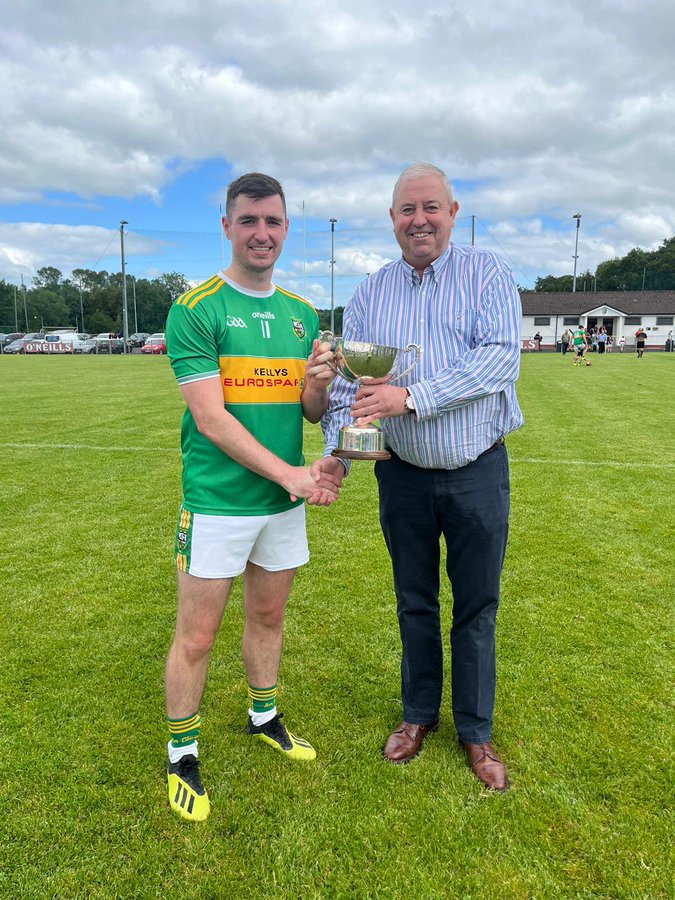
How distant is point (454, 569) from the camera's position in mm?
2525

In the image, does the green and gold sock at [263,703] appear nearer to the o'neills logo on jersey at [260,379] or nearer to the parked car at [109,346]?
the o'neills logo on jersey at [260,379]

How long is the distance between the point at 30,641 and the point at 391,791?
2.25m

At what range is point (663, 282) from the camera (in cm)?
8850

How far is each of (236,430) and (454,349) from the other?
847 millimetres

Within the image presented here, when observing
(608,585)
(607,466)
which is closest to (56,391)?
(607,466)

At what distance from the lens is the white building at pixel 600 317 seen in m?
58.9

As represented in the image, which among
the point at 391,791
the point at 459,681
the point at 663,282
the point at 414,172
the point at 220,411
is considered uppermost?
the point at 663,282

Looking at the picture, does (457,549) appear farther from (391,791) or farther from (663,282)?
(663,282)

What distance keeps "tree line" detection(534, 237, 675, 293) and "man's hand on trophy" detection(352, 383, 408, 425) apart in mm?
95493

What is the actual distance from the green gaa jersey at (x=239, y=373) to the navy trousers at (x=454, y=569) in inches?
19.0

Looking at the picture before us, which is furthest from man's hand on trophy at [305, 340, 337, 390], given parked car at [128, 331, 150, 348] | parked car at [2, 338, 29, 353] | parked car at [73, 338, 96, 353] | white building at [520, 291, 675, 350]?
white building at [520, 291, 675, 350]

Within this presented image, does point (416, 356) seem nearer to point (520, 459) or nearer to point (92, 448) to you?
point (520, 459)

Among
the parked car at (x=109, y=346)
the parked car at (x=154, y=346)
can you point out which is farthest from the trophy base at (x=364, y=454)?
the parked car at (x=109, y=346)

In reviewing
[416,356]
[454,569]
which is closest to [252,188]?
[416,356]
